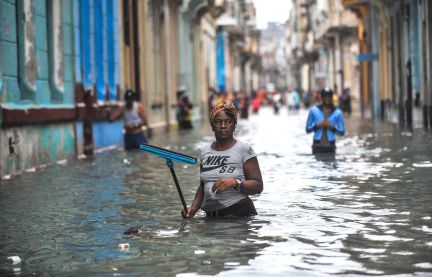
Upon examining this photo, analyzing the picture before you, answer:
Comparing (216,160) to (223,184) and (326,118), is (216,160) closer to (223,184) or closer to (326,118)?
(223,184)

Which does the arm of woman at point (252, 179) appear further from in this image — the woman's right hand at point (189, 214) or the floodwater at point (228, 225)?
the woman's right hand at point (189, 214)

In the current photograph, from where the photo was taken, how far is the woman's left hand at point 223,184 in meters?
8.73

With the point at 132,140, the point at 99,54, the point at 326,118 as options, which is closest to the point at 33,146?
the point at 326,118

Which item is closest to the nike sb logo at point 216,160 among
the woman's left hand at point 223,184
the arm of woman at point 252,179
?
the arm of woman at point 252,179

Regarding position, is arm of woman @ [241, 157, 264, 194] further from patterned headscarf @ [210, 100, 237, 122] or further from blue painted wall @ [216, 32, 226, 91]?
blue painted wall @ [216, 32, 226, 91]

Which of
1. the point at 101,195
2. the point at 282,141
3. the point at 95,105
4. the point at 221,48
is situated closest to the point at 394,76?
the point at 282,141

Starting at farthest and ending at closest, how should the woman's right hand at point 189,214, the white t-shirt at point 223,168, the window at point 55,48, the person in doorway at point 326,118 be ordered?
1. the window at point 55,48
2. the person in doorway at point 326,118
3. the woman's right hand at point 189,214
4. the white t-shirt at point 223,168

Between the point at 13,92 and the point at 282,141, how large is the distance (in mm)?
9492

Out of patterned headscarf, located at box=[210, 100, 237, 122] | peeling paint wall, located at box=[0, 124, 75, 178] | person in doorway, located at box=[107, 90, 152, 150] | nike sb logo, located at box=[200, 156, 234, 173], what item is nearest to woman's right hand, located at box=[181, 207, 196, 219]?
nike sb logo, located at box=[200, 156, 234, 173]

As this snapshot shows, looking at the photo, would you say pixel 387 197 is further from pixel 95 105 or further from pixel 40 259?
pixel 95 105

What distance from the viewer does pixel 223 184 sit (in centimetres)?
874

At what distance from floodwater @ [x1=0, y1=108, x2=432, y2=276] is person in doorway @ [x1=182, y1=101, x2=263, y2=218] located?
161mm

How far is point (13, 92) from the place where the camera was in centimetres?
1759

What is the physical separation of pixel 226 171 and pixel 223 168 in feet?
0.13
